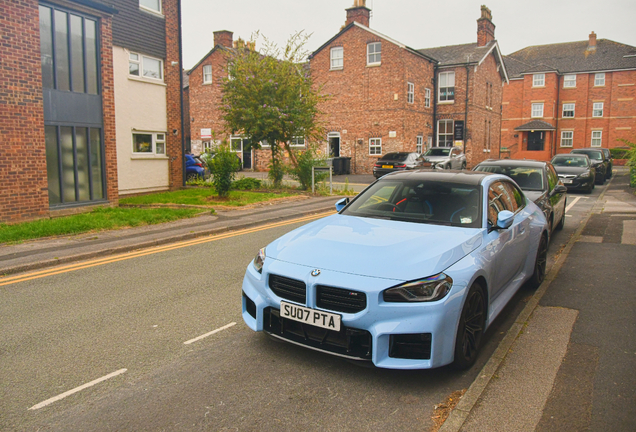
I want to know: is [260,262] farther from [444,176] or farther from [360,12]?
[360,12]

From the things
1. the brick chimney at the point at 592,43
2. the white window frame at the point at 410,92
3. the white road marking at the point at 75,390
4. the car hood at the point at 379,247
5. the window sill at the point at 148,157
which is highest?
the brick chimney at the point at 592,43

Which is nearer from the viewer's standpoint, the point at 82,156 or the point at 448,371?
the point at 448,371

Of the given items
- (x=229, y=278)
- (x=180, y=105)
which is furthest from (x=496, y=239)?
(x=180, y=105)

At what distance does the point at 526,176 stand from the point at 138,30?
49.7 feet

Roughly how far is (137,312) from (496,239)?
3.88 m

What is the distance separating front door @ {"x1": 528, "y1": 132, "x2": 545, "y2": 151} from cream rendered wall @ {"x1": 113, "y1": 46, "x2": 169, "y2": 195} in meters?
43.2

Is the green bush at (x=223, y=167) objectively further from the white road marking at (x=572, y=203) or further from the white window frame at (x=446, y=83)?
the white window frame at (x=446, y=83)

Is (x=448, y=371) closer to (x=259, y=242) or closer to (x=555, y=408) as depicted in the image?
(x=555, y=408)

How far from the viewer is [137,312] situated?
5621 mm

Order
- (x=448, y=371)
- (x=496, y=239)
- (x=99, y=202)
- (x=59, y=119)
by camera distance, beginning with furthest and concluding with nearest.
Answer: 1. (x=99, y=202)
2. (x=59, y=119)
3. (x=496, y=239)
4. (x=448, y=371)

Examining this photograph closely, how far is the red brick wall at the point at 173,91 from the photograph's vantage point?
1994 cm

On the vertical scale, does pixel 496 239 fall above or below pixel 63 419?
above

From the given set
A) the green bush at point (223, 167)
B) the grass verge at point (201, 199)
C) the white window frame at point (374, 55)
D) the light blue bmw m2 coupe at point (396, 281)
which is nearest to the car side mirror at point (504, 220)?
the light blue bmw m2 coupe at point (396, 281)

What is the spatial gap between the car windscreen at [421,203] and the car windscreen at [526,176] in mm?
4711
